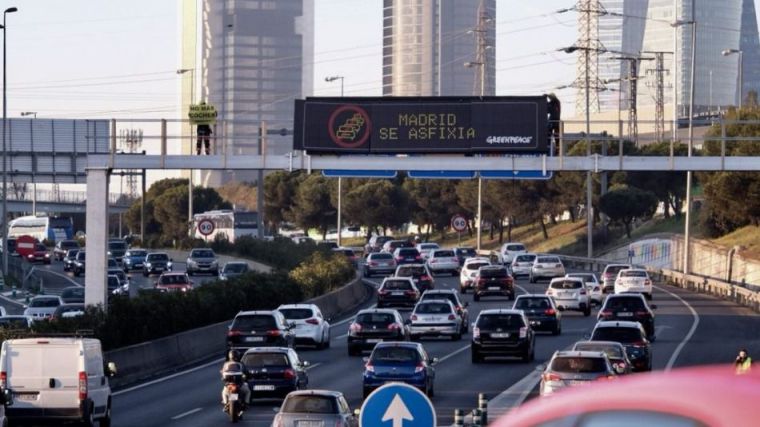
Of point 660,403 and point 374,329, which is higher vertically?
point 660,403

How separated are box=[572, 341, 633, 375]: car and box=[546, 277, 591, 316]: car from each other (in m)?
25.8

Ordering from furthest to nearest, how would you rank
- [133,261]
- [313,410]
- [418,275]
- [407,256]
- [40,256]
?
[40,256] < [133,261] < [407,256] < [418,275] < [313,410]

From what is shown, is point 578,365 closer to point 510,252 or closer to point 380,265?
point 380,265

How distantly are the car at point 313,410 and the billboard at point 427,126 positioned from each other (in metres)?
20.7

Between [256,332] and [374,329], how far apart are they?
4.72 metres

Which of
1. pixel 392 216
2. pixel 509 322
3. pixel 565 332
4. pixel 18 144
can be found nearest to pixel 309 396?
pixel 509 322

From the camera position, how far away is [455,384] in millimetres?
35156

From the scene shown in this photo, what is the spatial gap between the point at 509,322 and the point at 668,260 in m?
54.6

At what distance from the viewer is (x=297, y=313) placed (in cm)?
4581

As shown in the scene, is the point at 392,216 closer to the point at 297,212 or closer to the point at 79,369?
the point at 297,212

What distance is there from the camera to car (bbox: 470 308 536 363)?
40.1 metres

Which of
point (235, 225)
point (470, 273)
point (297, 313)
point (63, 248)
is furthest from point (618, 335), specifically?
point (63, 248)

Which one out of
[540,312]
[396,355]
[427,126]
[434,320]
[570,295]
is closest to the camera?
[396,355]

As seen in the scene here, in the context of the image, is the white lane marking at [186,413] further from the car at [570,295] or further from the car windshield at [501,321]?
the car at [570,295]
